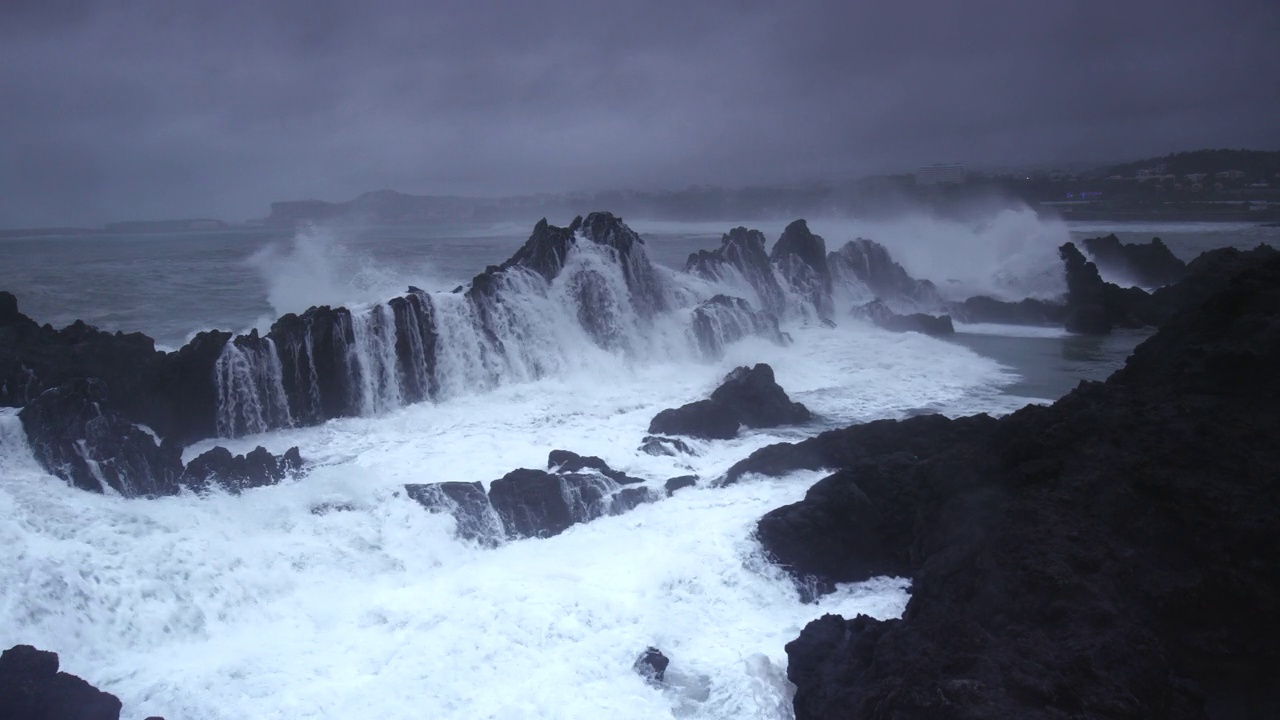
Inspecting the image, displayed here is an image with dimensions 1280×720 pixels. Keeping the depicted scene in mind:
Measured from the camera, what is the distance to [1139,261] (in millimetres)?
38062

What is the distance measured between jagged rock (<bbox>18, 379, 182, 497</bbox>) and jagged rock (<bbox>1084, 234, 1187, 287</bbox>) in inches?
1620

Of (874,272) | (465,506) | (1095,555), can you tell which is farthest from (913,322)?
(1095,555)

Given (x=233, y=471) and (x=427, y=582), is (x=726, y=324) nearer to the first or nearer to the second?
(x=233, y=471)

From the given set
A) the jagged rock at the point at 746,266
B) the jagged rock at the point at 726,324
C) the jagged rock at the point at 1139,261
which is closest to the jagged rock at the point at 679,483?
the jagged rock at the point at 726,324

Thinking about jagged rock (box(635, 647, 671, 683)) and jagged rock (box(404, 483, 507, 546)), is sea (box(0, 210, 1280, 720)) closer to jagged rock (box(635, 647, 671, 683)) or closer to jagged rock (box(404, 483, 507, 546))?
jagged rock (box(635, 647, 671, 683))

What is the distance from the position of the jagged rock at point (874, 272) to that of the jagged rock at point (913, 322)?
6116 mm

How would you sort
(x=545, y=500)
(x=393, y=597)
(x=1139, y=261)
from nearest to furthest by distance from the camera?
(x=393, y=597), (x=545, y=500), (x=1139, y=261)

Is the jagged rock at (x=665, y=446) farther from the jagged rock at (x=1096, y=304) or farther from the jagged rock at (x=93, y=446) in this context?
the jagged rock at (x=1096, y=304)

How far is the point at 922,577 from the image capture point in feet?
26.5

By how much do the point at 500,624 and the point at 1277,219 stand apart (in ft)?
134

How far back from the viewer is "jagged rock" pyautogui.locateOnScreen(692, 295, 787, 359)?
79.6ft

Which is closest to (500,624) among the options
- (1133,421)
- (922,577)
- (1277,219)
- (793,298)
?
(922,577)

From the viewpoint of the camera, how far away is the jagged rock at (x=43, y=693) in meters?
6.75

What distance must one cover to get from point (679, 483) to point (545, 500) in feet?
7.78
